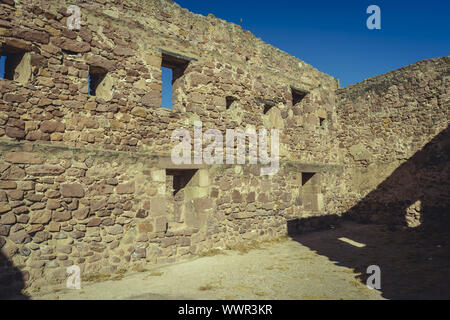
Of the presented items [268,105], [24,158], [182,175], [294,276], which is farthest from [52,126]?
[268,105]

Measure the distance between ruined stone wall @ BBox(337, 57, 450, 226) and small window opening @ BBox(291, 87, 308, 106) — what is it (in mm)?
2102

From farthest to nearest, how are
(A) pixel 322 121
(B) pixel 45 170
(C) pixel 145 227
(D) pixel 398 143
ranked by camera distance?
(A) pixel 322 121 → (D) pixel 398 143 → (C) pixel 145 227 → (B) pixel 45 170

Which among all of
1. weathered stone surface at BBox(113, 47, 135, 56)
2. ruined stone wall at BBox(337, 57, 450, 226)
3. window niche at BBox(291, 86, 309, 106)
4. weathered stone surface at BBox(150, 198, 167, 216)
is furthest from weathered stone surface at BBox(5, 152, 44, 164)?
ruined stone wall at BBox(337, 57, 450, 226)

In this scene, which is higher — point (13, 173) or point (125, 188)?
point (13, 173)

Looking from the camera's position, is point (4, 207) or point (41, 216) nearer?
point (4, 207)

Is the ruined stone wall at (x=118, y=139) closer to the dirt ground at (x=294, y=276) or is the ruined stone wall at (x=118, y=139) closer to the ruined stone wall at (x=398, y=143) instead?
the dirt ground at (x=294, y=276)

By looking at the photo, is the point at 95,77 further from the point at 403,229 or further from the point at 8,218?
the point at 403,229

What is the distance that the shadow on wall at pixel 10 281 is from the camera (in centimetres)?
403

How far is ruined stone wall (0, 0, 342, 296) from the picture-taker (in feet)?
14.6

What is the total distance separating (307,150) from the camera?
9.34m

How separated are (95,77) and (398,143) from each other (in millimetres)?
8651

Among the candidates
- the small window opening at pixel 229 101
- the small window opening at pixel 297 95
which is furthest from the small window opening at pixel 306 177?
the small window opening at pixel 229 101

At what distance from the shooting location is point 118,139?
541 cm
